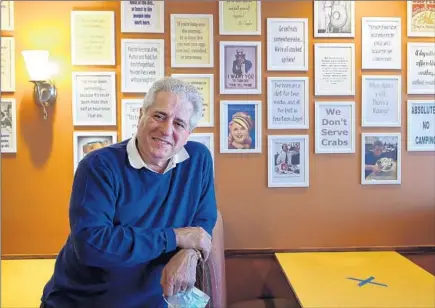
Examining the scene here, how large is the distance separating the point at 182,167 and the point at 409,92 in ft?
6.20

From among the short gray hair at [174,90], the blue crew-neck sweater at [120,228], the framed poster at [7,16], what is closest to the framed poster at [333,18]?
the short gray hair at [174,90]

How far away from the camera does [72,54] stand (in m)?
2.60

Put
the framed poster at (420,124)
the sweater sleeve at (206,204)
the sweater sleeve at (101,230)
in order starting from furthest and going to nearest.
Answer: the framed poster at (420,124) → the sweater sleeve at (206,204) → the sweater sleeve at (101,230)

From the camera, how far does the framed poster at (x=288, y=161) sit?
8.78ft

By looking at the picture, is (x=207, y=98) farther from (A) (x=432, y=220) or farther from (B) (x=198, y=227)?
(A) (x=432, y=220)

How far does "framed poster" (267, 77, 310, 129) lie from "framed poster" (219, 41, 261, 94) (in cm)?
13

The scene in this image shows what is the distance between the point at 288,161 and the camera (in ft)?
8.79

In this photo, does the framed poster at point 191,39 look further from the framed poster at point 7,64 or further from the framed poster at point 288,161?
the framed poster at point 7,64

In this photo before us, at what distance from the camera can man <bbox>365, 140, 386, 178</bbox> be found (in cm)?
270

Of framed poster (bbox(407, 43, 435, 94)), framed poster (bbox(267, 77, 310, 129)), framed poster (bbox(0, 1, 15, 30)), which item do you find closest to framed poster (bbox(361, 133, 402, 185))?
framed poster (bbox(407, 43, 435, 94))

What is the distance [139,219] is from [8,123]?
1.67 m

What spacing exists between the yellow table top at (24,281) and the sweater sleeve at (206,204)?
0.98m

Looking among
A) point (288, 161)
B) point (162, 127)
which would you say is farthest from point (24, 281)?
point (288, 161)

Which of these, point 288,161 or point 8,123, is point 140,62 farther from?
point 288,161
